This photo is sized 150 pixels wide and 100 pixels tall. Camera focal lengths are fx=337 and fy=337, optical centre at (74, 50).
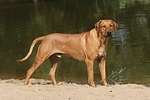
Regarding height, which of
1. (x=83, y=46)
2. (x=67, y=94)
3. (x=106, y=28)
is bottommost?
(x=67, y=94)

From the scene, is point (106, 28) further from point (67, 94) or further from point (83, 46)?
point (67, 94)

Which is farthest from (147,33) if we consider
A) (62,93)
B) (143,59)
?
Result: (62,93)

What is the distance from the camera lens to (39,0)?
5856cm

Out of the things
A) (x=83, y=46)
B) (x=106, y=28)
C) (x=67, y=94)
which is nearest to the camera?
(x=67, y=94)

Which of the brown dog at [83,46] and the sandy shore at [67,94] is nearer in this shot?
the sandy shore at [67,94]

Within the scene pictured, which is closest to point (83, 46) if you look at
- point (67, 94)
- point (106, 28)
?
point (106, 28)

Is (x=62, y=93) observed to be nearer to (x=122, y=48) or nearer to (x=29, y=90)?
(x=29, y=90)

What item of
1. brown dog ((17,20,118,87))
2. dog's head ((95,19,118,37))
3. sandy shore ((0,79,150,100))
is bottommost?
A: sandy shore ((0,79,150,100))

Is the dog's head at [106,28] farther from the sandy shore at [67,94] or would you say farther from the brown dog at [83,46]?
the sandy shore at [67,94]

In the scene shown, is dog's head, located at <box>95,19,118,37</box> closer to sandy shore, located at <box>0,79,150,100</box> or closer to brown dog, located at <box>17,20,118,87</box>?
brown dog, located at <box>17,20,118,87</box>

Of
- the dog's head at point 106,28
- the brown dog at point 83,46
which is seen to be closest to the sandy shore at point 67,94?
the brown dog at point 83,46

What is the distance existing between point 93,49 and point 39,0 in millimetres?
50968

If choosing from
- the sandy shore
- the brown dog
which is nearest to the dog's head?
the brown dog

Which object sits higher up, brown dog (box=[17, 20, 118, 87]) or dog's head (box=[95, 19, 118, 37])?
dog's head (box=[95, 19, 118, 37])
